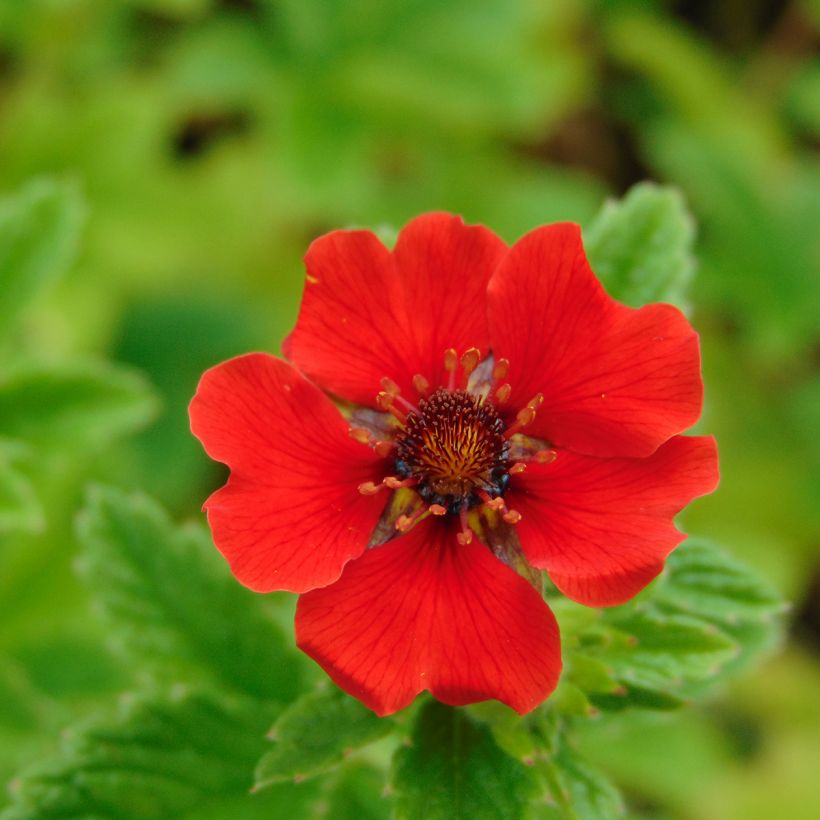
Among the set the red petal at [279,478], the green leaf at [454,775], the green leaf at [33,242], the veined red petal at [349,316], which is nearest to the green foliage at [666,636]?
the green leaf at [454,775]

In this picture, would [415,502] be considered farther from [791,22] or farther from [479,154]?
[791,22]

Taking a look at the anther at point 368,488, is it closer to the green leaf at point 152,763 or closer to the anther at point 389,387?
the anther at point 389,387

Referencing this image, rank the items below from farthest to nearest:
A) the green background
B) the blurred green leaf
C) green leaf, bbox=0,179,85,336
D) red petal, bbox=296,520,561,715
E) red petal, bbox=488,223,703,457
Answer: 1. the green background
2. green leaf, bbox=0,179,85,336
3. the blurred green leaf
4. red petal, bbox=488,223,703,457
5. red petal, bbox=296,520,561,715

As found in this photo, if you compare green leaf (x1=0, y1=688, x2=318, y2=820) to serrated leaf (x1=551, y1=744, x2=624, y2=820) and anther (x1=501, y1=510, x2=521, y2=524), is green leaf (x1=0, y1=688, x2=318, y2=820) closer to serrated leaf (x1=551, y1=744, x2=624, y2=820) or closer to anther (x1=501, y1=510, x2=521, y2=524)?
serrated leaf (x1=551, y1=744, x2=624, y2=820)

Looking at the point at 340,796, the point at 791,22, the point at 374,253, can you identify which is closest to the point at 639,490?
the point at 374,253

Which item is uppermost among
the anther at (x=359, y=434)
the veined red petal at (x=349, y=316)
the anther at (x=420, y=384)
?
the veined red petal at (x=349, y=316)

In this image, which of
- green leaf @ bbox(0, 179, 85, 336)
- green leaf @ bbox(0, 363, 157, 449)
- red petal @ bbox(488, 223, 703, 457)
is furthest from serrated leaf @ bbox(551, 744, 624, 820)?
green leaf @ bbox(0, 179, 85, 336)
